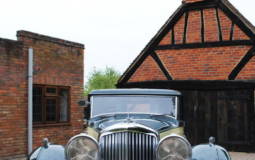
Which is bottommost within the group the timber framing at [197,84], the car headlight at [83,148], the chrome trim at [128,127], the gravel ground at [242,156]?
the gravel ground at [242,156]

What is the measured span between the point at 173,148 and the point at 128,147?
1.90ft

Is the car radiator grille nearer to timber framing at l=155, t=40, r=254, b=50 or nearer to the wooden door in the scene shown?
the wooden door

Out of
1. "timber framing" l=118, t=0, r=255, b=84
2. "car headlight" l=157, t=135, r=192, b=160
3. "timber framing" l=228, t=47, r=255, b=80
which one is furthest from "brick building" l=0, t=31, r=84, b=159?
"car headlight" l=157, t=135, r=192, b=160

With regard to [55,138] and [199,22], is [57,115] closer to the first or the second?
[55,138]

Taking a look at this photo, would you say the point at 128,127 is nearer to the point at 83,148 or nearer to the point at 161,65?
the point at 83,148

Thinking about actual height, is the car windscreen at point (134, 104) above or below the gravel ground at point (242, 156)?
above

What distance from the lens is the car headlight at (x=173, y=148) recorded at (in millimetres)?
5215

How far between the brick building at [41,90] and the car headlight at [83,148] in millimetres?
7213

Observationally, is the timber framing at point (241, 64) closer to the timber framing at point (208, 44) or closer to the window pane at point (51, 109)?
the timber framing at point (208, 44)

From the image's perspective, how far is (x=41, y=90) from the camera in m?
13.7

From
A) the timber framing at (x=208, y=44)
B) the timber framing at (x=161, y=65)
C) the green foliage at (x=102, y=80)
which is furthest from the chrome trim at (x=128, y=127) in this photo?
the green foliage at (x=102, y=80)

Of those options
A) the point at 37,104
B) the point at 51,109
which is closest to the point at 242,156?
the point at 51,109

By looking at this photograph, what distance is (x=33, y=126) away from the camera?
1315 cm

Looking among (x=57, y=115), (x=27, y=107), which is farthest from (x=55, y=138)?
(x=27, y=107)
